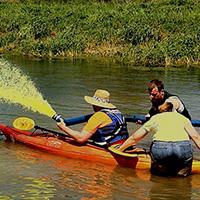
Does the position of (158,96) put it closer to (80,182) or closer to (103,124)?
(103,124)

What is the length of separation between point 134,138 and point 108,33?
22.8 metres

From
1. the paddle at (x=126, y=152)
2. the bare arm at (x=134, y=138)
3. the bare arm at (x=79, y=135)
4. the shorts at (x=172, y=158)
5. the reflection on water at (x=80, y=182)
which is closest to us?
the reflection on water at (x=80, y=182)

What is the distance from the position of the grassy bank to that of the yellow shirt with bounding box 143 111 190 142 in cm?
Result: 1754

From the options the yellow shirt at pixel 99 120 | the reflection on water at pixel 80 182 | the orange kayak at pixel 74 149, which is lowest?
the reflection on water at pixel 80 182

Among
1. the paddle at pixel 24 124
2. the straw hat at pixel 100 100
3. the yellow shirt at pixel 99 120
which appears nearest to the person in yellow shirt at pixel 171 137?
the yellow shirt at pixel 99 120

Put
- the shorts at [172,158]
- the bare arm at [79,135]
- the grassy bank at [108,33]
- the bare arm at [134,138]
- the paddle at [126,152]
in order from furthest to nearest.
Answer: the grassy bank at [108,33]
the bare arm at [79,135]
the paddle at [126,152]
the bare arm at [134,138]
the shorts at [172,158]

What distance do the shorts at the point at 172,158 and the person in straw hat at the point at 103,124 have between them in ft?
2.90

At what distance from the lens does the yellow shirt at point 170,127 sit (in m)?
8.71

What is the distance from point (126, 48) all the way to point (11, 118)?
1712 cm

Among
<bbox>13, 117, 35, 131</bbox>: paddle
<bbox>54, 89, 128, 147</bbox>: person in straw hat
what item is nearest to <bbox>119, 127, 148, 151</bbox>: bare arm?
<bbox>54, 89, 128, 147</bbox>: person in straw hat

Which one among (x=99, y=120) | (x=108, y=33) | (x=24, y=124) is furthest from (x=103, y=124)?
(x=108, y=33)

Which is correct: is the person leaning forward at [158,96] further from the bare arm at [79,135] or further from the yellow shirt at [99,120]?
the bare arm at [79,135]

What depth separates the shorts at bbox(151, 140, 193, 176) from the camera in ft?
28.5

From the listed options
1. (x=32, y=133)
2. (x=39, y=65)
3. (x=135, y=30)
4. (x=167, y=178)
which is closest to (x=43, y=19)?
(x=135, y=30)
